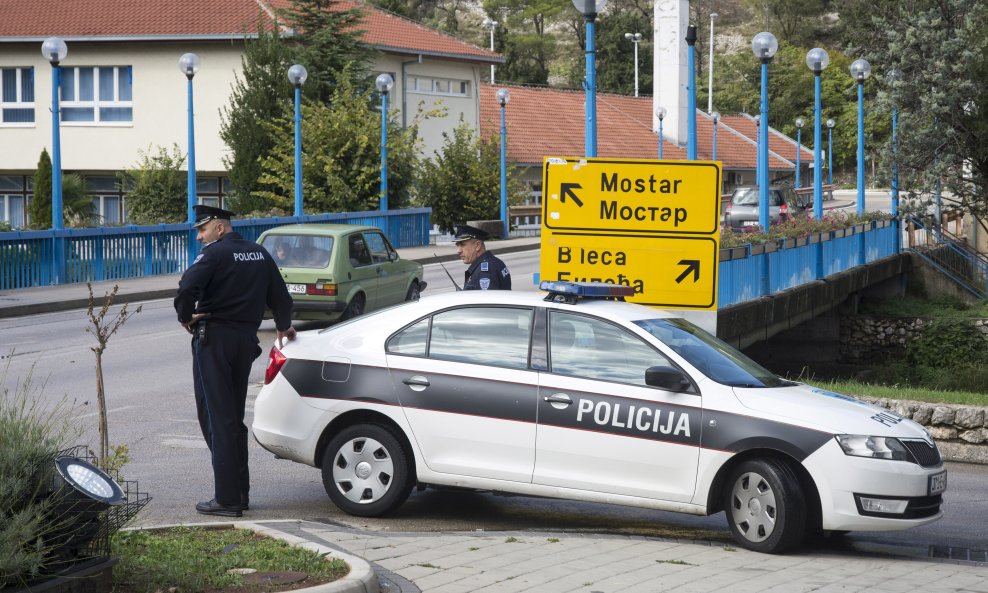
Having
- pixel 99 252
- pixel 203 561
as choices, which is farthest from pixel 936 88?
pixel 203 561

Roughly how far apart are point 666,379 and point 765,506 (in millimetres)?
919

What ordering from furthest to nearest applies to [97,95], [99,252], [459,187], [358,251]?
[97,95]
[459,187]
[99,252]
[358,251]

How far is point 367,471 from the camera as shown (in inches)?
320

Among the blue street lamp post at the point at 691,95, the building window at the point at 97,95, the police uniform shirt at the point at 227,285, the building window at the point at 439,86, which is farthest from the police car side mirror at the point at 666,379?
the building window at the point at 439,86

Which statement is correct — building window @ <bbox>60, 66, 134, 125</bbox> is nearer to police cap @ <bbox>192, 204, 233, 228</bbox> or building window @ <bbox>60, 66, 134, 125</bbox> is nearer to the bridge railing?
the bridge railing

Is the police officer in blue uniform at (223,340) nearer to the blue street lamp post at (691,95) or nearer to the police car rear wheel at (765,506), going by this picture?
the police car rear wheel at (765,506)

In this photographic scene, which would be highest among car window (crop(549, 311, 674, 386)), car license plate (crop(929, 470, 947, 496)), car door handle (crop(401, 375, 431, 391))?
car window (crop(549, 311, 674, 386))

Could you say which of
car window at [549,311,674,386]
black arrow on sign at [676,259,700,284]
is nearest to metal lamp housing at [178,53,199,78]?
black arrow on sign at [676,259,700,284]

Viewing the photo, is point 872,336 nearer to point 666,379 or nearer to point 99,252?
point 99,252

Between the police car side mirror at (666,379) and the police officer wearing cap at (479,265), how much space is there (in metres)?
2.80

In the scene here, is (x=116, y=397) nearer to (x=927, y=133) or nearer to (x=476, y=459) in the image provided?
(x=476, y=459)

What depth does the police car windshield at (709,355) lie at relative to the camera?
7.79 meters

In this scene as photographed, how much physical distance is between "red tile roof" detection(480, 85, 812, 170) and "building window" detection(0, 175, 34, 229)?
62.2 feet

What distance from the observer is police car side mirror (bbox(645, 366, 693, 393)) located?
7.53 m
